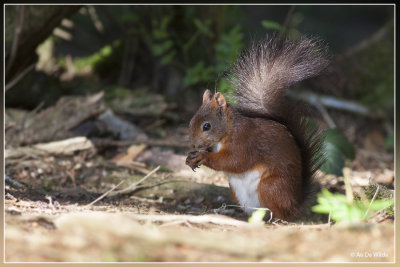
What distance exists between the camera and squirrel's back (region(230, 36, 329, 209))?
10.3 ft

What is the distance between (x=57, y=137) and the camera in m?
4.59

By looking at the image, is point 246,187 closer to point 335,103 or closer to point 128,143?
point 128,143

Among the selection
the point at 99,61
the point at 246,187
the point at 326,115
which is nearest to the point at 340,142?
the point at 246,187

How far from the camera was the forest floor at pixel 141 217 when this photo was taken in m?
1.85

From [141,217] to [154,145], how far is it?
2.55 meters

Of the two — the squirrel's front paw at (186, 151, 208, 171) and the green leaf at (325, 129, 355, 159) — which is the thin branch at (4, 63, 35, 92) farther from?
the green leaf at (325, 129, 355, 159)


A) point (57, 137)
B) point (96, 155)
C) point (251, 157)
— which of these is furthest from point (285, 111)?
point (57, 137)

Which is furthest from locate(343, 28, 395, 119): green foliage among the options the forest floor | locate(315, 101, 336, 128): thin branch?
the forest floor

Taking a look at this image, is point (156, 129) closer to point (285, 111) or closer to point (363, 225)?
point (285, 111)

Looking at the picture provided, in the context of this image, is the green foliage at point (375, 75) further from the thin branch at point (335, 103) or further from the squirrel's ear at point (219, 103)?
the squirrel's ear at point (219, 103)

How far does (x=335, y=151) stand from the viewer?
13.2ft

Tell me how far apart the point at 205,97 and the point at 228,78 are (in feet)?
0.77

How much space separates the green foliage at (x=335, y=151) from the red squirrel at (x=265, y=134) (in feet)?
1.60

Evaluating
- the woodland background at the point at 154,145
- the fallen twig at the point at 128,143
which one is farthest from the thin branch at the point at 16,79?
the fallen twig at the point at 128,143
